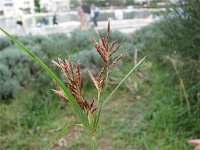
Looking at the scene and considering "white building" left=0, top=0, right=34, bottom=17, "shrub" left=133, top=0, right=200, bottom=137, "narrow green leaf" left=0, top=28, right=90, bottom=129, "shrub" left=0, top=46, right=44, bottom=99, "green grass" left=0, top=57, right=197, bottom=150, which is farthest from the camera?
"white building" left=0, top=0, right=34, bottom=17

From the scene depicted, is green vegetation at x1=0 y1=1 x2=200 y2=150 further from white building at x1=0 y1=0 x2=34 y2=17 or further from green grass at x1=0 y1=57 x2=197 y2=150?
white building at x1=0 y1=0 x2=34 y2=17

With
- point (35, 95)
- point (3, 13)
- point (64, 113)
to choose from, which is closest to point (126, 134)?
point (64, 113)

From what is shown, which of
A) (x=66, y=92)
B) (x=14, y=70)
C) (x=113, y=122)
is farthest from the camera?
(x=14, y=70)

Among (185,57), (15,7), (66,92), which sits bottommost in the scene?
(15,7)

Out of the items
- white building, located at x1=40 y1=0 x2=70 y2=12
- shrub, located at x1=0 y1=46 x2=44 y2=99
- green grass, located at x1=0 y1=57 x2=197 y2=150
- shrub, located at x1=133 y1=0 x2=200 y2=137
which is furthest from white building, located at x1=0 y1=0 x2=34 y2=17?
shrub, located at x1=133 y1=0 x2=200 y2=137

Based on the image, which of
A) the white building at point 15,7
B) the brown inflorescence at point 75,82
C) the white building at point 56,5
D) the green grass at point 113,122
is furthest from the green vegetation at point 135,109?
the white building at point 56,5

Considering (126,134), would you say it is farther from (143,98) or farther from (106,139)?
(143,98)

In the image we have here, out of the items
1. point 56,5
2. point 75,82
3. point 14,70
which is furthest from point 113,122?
point 56,5

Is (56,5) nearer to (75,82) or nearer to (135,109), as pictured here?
(135,109)

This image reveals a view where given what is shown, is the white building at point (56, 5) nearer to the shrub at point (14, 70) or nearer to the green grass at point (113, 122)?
the shrub at point (14, 70)
